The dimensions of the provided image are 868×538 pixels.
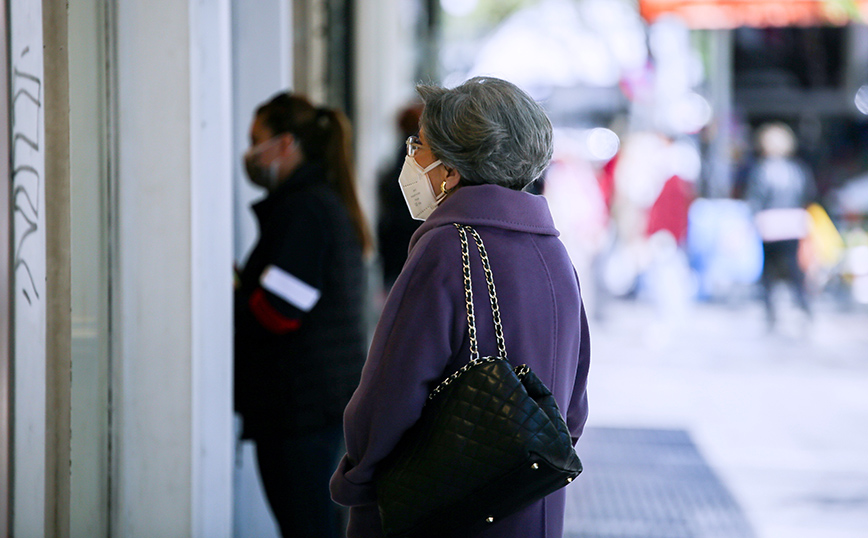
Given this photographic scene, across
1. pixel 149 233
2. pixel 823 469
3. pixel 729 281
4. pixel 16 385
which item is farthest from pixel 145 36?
pixel 729 281

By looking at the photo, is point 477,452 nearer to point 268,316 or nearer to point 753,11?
point 268,316

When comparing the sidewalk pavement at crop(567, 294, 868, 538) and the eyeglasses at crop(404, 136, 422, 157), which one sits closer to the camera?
the eyeglasses at crop(404, 136, 422, 157)

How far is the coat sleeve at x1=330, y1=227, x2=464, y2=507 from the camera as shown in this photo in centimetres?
166

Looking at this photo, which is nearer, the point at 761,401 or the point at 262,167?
the point at 262,167

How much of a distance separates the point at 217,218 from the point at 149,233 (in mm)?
247

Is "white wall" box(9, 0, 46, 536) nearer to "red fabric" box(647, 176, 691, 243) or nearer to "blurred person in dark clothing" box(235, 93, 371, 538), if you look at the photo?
"blurred person in dark clothing" box(235, 93, 371, 538)

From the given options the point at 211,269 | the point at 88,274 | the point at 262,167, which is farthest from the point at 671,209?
the point at 88,274

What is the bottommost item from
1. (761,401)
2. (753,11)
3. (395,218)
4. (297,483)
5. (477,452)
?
(761,401)

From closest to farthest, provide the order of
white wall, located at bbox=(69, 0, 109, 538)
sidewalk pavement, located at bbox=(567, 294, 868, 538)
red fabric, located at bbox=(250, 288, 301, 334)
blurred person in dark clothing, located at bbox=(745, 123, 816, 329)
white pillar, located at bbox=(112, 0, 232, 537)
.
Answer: white wall, located at bbox=(69, 0, 109, 538), white pillar, located at bbox=(112, 0, 232, 537), red fabric, located at bbox=(250, 288, 301, 334), sidewalk pavement, located at bbox=(567, 294, 868, 538), blurred person in dark clothing, located at bbox=(745, 123, 816, 329)

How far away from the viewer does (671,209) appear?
8.68m

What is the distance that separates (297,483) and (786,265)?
23.0 feet

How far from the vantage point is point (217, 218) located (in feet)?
8.61

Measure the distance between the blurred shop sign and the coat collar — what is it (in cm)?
671

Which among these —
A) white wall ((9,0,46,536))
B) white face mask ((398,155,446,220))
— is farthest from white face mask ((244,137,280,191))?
white face mask ((398,155,446,220))
